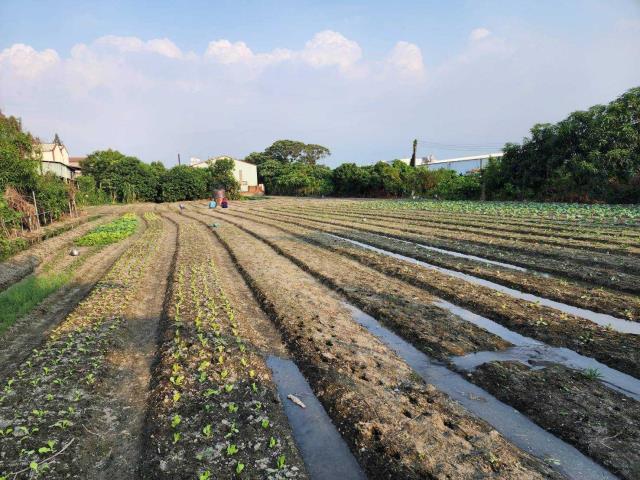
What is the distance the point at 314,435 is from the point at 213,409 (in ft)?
4.39

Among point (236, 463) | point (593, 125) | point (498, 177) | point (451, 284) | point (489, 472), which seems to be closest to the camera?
point (489, 472)

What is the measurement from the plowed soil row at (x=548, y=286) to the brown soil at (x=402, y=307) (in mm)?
2333

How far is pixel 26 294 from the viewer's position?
33.9 ft

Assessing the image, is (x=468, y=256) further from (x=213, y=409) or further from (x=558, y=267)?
(x=213, y=409)

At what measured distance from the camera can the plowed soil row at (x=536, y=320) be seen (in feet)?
19.6

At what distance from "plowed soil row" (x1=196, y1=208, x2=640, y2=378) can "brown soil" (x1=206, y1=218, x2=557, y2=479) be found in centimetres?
275

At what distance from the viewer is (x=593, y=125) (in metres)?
33.3

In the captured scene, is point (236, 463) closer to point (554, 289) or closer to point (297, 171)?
point (554, 289)

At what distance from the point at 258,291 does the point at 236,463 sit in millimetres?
6443

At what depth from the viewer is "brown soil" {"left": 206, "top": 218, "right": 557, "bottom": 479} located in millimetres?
3820

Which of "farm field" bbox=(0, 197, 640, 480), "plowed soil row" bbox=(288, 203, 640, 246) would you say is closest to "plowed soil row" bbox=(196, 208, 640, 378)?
"farm field" bbox=(0, 197, 640, 480)

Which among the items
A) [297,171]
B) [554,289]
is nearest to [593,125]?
[554,289]

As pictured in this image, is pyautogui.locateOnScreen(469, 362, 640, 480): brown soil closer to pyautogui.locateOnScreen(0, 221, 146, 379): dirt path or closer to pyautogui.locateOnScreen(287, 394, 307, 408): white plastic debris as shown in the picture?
pyautogui.locateOnScreen(287, 394, 307, 408): white plastic debris

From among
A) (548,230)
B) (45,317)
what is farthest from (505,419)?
(548,230)
